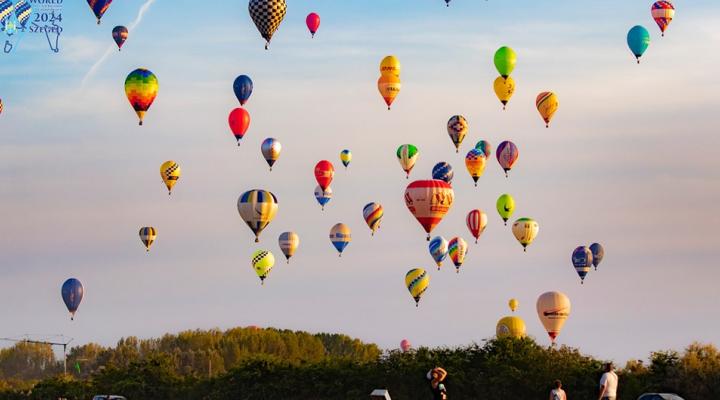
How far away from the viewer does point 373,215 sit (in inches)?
4724

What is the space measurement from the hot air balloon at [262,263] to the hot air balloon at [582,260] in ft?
88.7

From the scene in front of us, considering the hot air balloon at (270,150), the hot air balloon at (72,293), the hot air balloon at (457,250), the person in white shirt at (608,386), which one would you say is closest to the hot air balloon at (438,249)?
the hot air balloon at (457,250)

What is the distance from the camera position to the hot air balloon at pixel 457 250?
11856 centimetres

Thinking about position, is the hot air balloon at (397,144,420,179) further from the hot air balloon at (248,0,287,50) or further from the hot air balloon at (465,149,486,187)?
Result: the hot air balloon at (248,0,287,50)

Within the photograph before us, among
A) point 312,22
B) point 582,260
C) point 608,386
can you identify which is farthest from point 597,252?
point 608,386

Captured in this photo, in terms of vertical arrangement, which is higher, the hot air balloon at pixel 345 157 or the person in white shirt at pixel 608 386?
the hot air balloon at pixel 345 157

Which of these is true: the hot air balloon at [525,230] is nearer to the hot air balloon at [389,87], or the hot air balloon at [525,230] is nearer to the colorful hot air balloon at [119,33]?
→ the hot air balloon at [389,87]

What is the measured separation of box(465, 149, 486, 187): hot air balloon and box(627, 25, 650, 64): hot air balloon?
17487 mm

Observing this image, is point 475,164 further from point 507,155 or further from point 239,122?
point 239,122

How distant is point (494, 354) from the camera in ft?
260

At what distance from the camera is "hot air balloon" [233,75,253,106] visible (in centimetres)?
10469

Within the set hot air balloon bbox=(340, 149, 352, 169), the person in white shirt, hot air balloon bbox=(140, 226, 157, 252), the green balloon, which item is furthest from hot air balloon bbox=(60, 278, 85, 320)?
the person in white shirt

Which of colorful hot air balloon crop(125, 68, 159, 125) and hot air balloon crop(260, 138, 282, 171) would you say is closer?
colorful hot air balloon crop(125, 68, 159, 125)

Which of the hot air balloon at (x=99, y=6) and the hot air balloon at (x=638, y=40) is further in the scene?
the hot air balloon at (x=638, y=40)
